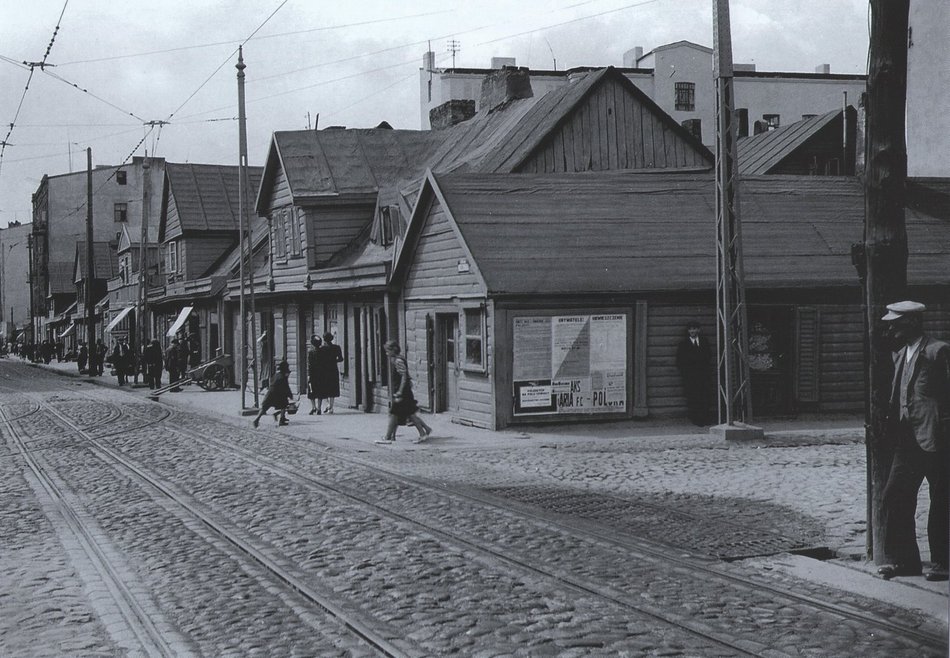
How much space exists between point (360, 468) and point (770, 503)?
19.1 ft

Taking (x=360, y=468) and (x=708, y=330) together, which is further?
(x=708, y=330)

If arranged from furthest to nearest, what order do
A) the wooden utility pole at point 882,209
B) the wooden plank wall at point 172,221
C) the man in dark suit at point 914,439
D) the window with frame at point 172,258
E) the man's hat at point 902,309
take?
the window with frame at point 172,258 < the wooden plank wall at point 172,221 < the wooden utility pole at point 882,209 < the man's hat at point 902,309 < the man in dark suit at point 914,439

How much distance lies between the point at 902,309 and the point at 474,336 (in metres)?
12.9

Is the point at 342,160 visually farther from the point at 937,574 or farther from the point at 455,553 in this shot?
the point at 937,574

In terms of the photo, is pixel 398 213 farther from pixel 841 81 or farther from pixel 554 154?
pixel 841 81

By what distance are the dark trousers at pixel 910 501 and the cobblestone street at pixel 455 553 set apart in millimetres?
349

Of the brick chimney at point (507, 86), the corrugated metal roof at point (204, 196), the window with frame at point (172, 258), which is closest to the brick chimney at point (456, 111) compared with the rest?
the brick chimney at point (507, 86)

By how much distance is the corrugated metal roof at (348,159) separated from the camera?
31.2 meters

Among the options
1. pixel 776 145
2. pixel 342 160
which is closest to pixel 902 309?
pixel 342 160

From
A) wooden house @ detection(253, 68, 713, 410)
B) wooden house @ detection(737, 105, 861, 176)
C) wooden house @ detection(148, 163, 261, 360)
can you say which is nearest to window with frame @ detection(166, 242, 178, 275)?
wooden house @ detection(148, 163, 261, 360)

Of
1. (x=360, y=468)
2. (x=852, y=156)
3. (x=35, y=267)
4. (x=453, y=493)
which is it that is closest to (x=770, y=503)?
(x=453, y=493)

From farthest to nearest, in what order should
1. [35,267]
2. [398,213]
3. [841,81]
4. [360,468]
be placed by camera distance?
1. [35,267]
2. [841,81]
3. [398,213]
4. [360,468]

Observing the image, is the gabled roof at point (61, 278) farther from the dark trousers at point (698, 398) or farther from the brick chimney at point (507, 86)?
the dark trousers at point (698, 398)

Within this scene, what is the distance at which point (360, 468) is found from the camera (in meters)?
15.4
